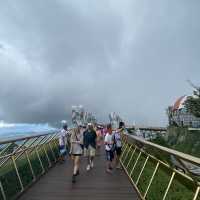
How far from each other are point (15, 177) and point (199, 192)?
6597mm

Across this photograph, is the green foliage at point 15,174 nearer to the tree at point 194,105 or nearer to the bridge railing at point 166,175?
the bridge railing at point 166,175

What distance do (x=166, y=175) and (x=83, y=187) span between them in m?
3.91

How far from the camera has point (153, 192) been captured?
479 inches

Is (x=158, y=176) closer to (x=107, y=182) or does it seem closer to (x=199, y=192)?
(x=107, y=182)

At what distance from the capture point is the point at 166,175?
10.9m

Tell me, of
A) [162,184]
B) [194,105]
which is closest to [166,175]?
[162,184]

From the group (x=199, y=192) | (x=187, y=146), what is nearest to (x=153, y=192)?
(x=199, y=192)

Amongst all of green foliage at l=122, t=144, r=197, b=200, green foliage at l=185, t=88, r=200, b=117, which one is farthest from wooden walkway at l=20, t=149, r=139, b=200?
green foliage at l=185, t=88, r=200, b=117

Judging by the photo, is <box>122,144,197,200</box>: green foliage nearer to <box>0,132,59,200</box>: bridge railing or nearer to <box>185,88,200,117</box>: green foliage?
<box>0,132,59,200</box>: bridge railing

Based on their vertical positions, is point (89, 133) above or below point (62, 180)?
above

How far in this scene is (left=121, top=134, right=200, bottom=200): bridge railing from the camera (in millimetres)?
6801

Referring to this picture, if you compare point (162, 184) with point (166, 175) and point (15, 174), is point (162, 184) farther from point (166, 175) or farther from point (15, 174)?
point (15, 174)

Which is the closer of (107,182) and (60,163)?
(107,182)

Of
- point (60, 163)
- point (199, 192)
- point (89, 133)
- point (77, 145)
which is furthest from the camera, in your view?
point (60, 163)
